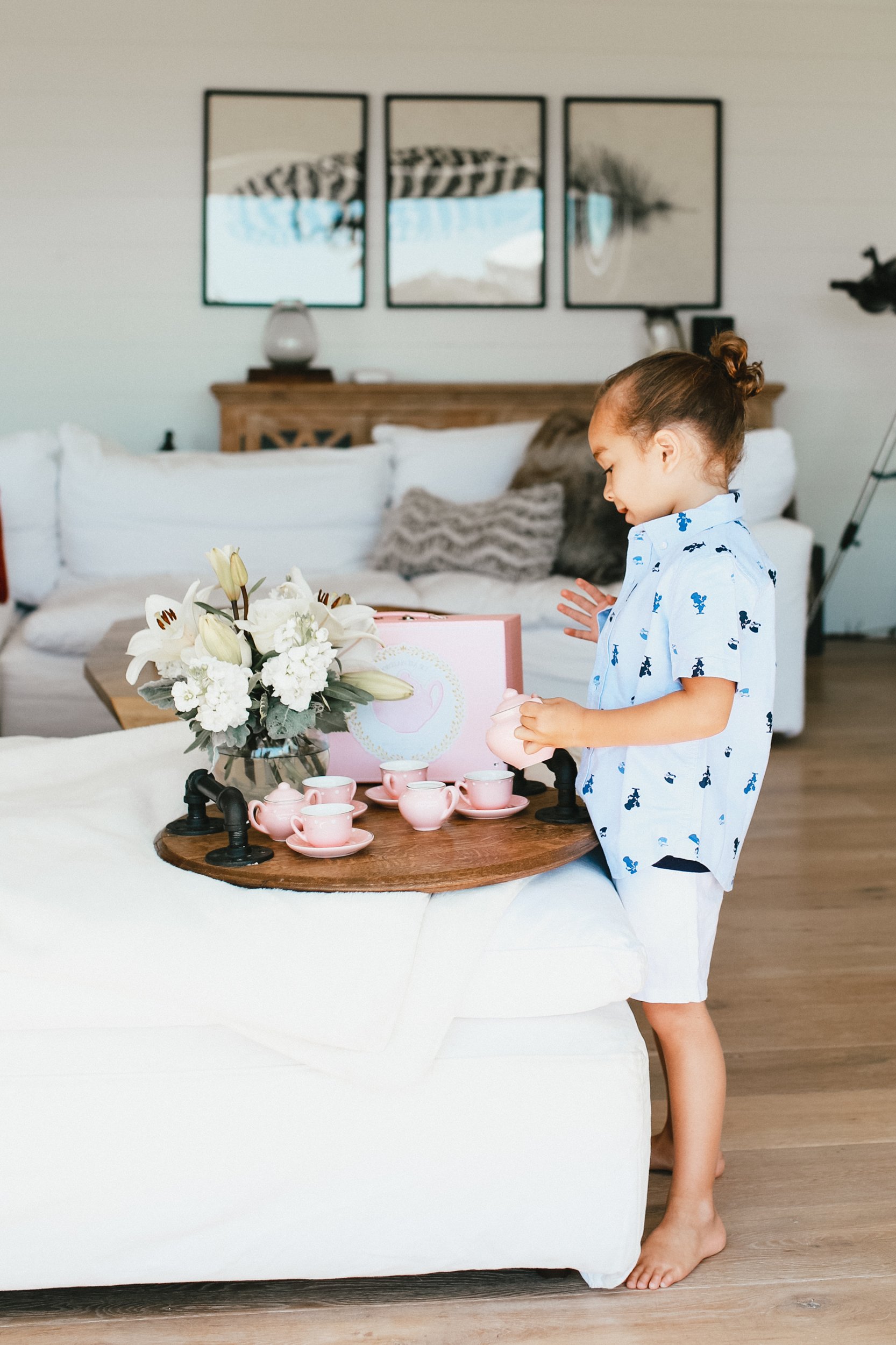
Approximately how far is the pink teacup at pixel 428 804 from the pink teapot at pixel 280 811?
0.12m

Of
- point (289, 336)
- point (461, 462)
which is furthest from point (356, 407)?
point (461, 462)

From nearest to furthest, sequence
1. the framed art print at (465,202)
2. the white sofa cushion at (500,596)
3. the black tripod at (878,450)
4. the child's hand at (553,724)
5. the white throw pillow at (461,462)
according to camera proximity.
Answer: the child's hand at (553,724)
the white sofa cushion at (500,596)
the white throw pillow at (461,462)
the black tripod at (878,450)
the framed art print at (465,202)

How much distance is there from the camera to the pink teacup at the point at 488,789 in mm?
1396

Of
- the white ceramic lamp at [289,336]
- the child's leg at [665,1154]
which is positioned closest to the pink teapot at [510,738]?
the child's leg at [665,1154]

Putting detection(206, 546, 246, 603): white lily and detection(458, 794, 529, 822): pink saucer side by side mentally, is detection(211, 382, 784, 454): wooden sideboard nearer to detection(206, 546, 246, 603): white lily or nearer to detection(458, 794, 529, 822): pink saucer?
detection(206, 546, 246, 603): white lily

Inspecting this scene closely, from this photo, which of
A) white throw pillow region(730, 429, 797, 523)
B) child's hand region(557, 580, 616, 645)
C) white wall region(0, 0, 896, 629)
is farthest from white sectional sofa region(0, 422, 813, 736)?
child's hand region(557, 580, 616, 645)

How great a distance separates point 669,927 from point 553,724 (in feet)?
0.87

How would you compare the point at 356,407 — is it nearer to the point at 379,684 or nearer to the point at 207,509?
the point at 207,509

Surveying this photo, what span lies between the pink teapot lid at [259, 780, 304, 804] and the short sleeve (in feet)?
1.41

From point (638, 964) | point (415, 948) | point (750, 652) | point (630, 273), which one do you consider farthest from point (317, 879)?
point (630, 273)

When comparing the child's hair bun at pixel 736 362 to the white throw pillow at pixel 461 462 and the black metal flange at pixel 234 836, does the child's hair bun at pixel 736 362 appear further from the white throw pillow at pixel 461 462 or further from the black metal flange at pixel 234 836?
the white throw pillow at pixel 461 462

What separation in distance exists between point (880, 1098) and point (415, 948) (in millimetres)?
902

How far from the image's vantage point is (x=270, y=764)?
55.5 inches

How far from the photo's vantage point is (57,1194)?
3.92 ft
